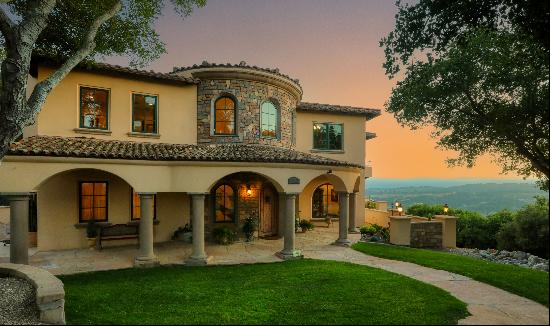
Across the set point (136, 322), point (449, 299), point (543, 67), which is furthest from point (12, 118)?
point (543, 67)

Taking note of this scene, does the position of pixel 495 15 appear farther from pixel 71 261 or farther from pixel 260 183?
pixel 71 261

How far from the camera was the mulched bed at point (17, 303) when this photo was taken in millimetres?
5792

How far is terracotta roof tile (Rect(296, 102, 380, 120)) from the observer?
18.5m

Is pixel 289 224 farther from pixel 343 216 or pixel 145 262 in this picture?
pixel 145 262

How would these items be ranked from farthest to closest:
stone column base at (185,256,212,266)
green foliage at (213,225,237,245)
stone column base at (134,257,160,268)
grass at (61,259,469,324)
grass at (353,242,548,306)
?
green foliage at (213,225,237,245) < stone column base at (185,256,212,266) < stone column base at (134,257,160,268) < grass at (353,242,548,306) < grass at (61,259,469,324)

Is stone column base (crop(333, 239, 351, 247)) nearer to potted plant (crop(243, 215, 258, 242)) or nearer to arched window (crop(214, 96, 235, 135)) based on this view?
potted plant (crop(243, 215, 258, 242))

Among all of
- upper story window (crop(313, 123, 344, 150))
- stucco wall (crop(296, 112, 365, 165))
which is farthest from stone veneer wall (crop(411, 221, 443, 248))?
upper story window (crop(313, 123, 344, 150))

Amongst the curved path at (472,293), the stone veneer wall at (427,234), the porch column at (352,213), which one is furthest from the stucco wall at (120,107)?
the stone veneer wall at (427,234)

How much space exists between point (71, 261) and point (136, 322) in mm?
7200

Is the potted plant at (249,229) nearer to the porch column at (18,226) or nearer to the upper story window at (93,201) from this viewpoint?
the upper story window at (93,201)

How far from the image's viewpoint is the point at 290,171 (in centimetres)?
1188

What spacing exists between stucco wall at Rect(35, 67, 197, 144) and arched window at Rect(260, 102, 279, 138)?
3.34 m

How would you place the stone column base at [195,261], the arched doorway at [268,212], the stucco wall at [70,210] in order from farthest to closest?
1. the arched doorway at [268,212]
2. the stucco wall at [70,210]
3. the stone column base at [195,261]

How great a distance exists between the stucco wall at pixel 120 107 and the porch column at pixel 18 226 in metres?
4.01
